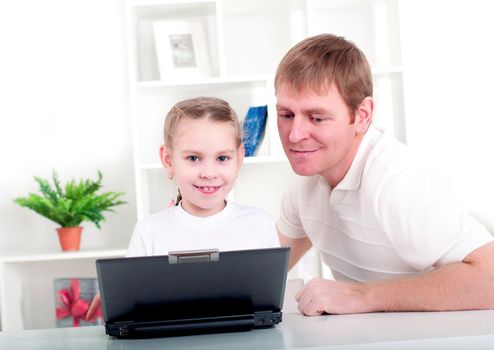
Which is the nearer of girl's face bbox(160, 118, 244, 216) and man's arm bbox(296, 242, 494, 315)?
man's arm bbox(296, 242, 494, 315)

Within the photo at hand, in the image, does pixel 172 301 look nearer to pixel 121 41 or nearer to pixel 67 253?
pixel 67 253

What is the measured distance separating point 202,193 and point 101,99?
2100mm

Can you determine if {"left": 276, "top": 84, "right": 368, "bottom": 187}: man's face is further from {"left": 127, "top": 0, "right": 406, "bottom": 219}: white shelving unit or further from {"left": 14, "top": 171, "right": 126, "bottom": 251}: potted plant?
{"left": 14, "top": 171, "right": 126, "bottom": 251}: potted plant

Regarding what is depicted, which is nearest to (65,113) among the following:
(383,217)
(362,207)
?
(362,207)

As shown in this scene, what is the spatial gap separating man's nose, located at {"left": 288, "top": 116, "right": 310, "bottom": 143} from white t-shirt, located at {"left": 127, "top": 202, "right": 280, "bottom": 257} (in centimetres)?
23

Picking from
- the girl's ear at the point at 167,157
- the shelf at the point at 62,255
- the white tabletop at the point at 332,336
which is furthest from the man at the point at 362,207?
the shelf at the point at 62,255

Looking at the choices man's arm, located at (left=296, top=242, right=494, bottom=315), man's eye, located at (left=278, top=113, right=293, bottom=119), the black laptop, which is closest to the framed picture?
man's eye, located at (left=278, top=113, right=293, bottom=119)

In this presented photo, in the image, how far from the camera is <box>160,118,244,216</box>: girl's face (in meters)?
1.98

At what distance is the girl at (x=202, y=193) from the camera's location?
198 centimetres

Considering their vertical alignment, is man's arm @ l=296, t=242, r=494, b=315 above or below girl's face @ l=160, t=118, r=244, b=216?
below

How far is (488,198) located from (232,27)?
5.11 feet

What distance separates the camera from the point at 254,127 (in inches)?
143

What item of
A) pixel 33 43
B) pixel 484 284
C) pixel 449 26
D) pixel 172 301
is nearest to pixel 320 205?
pixel 484 284

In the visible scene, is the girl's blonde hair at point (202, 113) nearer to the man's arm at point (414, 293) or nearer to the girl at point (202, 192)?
the girl at point (202, 192)
